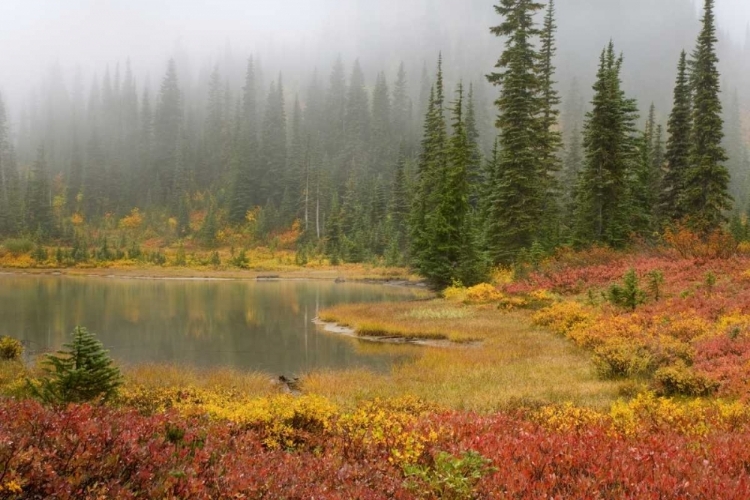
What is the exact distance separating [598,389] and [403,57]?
157136 mm

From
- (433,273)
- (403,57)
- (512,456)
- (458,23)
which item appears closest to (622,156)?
(433,273)

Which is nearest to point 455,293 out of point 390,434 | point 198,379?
point 198,379

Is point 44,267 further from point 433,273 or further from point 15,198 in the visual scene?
point 433,273

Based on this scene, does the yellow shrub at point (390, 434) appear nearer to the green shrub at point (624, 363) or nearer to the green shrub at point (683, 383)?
the green shrub at point (683, 383)

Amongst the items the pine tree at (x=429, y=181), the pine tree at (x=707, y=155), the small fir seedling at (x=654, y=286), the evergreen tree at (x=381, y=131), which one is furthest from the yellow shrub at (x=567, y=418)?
the evergreen tree at (x=381, y=131)

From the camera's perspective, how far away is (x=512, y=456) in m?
5.86

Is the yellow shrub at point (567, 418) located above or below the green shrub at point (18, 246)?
below

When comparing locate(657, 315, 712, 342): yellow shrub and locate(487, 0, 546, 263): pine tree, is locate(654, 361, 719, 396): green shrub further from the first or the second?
locate(487, 0, 546, 263): pine tree

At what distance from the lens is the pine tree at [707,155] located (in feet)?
117

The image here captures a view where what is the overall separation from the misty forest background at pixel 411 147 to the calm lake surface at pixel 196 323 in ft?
39.0

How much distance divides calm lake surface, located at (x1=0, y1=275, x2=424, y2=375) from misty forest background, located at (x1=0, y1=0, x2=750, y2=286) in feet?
39.0

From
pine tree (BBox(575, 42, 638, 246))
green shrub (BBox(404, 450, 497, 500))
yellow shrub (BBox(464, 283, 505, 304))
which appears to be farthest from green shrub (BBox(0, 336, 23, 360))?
pine tree (BBox(575, 42, 638, 246))

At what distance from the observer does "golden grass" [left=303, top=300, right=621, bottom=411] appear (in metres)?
11.2

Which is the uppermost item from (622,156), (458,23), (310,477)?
(458,23)
